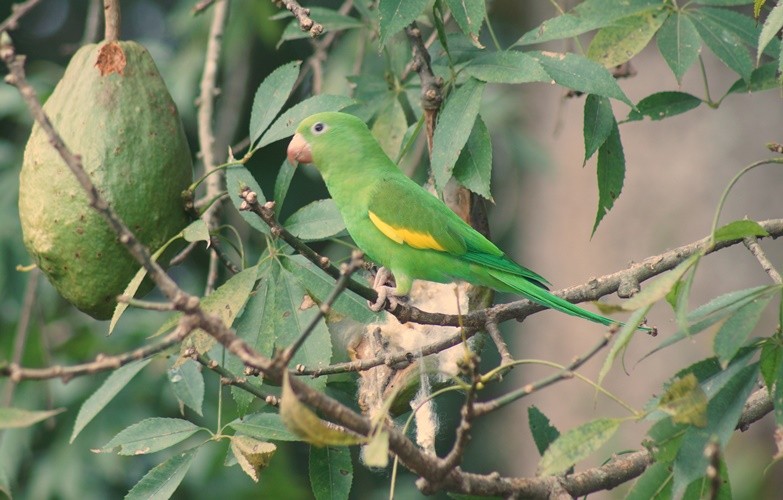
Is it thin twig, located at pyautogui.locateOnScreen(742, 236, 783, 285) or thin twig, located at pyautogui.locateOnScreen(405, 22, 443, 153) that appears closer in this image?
thin twig, located at pyautogui.locateOnScreen(742, 236, 783, 285)

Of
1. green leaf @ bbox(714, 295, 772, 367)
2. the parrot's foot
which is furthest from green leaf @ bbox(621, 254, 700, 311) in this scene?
Result: the parrot's foot

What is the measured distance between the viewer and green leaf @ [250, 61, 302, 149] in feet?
9.05

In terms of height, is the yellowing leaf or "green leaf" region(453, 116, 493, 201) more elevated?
"green leaf" region(453, 116, 493, 201)

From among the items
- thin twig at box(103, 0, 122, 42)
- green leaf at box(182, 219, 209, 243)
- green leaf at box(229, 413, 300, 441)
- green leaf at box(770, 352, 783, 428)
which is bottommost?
green leaf at box(229, 413, 300, 441)

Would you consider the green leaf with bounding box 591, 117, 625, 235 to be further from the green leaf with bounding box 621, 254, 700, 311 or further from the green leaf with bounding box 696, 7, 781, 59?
the green leaf with bounding box 621, 254, 700, 311

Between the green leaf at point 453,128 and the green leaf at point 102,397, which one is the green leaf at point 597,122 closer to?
the green leaf at point 453,128

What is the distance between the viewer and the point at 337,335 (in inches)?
Answer: 118

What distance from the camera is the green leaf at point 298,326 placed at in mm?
2420

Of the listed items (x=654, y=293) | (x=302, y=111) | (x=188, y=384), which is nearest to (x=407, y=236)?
(x=302, y=111)

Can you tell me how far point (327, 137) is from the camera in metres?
3.01

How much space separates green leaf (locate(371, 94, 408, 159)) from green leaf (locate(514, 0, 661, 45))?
70cm

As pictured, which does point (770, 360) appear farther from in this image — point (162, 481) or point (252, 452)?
point (162, 481)

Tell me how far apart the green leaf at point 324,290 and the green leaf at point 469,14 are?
737 mm

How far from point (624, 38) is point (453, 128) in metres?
0.59
